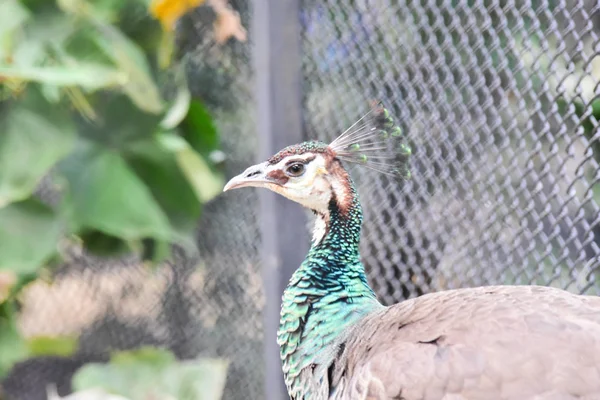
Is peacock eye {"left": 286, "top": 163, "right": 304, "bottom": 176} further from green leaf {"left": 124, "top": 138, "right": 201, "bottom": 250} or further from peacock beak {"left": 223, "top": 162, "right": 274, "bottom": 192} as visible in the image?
green leaf {"left": 124, "top": 138, "right": 201, "bottom": 250}

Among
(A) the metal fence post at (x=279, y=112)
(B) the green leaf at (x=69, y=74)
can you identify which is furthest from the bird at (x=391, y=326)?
(B) the green leaf at (x=69, y=74)

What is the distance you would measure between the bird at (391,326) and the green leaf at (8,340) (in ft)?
2.74

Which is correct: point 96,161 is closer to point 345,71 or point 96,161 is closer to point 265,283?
point 265,283

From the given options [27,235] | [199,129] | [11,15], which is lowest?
[27,235]

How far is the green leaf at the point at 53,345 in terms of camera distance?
1972mm

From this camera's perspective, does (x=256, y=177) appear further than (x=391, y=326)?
Yes

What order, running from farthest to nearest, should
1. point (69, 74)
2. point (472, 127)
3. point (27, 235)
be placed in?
point (27, 235) < point (69, 74) < point (472, 127)

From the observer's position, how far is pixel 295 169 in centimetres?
110

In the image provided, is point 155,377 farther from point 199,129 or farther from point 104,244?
point 199,129

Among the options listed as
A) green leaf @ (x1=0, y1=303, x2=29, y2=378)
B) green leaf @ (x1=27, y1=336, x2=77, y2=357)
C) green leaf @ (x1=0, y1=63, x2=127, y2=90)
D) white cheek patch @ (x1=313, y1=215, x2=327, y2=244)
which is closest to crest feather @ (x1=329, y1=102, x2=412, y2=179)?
white cheek patch @ (x1=313, y1=215, x2=327, y2=244)

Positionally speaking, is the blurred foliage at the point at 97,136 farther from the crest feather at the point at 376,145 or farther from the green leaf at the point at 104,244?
the crest feather at the point at 376,145

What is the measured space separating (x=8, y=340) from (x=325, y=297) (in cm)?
91

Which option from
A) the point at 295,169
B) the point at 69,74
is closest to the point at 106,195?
the point at 69,74

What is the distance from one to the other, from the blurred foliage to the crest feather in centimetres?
56
